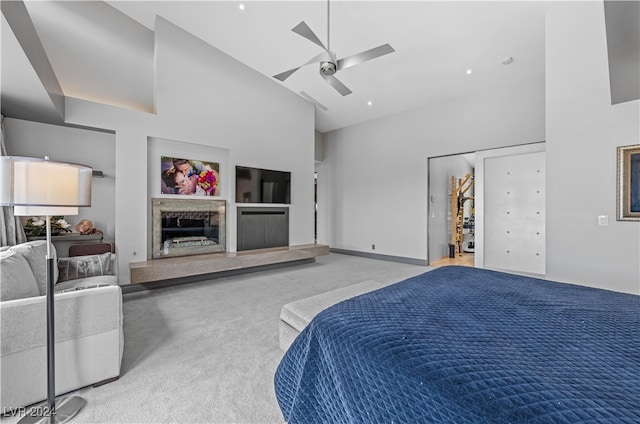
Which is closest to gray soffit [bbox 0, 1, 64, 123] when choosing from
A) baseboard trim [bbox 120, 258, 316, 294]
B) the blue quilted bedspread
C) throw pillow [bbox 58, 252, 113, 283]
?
throw pillow [bbox 58, 252, 113, 283]

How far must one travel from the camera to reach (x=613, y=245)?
8.74ft

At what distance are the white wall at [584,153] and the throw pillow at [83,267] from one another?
16.4ft

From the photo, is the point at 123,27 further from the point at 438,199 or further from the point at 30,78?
the point at 438,199

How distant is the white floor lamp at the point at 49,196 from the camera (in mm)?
1312

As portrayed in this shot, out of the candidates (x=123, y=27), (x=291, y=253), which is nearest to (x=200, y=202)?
(x=291, y=253)

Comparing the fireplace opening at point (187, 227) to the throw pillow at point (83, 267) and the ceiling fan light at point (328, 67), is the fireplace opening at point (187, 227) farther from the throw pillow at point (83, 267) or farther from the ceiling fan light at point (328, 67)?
the ceiling fan light at point (328, 67)

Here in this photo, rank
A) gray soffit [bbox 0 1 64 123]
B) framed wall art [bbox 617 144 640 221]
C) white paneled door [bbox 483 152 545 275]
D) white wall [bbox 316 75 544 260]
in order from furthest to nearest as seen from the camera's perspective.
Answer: white wall [bbox 316 75 544 260] < white paneled door [bbox 483 152 545 275] < framed wall art [bbox 617 144 640 221] < gray soffit [bbox 0 1 64 123]

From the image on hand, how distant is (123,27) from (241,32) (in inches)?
77.3

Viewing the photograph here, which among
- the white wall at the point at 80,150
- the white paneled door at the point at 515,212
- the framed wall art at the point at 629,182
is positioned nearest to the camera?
the framed wall art at the point at 629,182

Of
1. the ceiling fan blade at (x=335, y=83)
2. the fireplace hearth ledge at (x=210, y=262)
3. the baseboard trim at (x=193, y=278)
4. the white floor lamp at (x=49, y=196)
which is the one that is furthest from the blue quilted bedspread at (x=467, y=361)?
the baseboard trim at (x=193, y=278)

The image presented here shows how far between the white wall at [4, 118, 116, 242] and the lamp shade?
302 cm

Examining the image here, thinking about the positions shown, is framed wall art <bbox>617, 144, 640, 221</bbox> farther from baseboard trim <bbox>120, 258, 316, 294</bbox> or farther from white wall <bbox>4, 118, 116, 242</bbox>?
white wall <bbox>4, 118, 116, 242</bbox>

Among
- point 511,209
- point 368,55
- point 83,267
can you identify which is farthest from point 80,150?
point 511,209

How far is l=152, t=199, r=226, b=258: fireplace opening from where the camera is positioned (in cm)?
410
